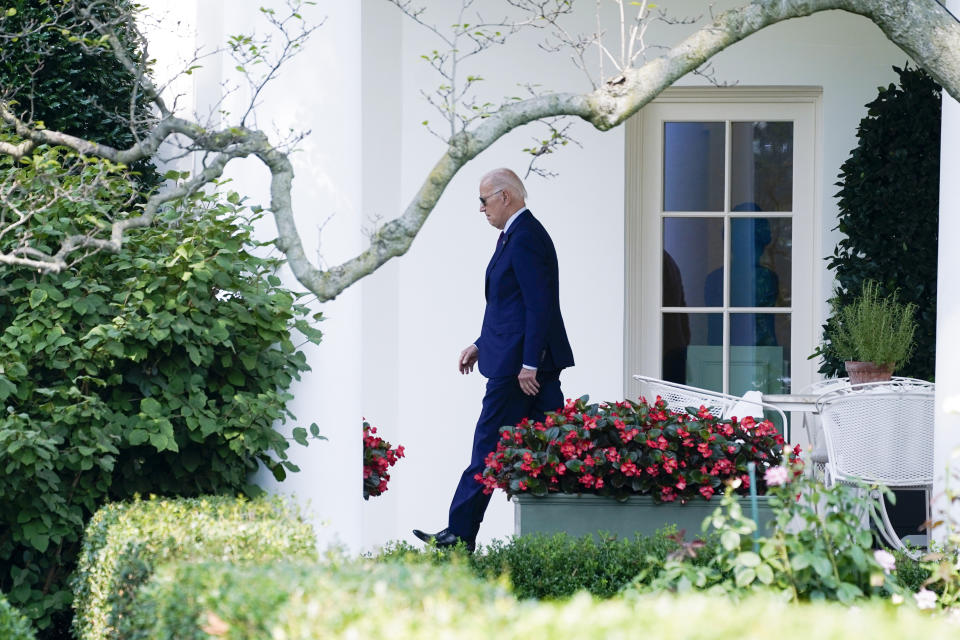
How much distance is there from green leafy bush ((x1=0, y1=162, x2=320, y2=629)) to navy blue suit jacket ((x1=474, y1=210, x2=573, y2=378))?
1.26 m

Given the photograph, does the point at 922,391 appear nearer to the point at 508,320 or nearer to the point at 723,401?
the point at 723,401

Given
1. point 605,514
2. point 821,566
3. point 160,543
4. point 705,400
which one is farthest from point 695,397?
point 160,543

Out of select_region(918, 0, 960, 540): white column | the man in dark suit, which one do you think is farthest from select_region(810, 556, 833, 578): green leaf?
the man in dark suit

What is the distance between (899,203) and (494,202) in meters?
2.84

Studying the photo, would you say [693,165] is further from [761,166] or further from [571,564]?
[571,564]

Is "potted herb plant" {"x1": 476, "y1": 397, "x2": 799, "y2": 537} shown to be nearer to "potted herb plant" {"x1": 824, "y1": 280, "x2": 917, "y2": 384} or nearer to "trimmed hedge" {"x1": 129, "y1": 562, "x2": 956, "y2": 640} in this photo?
"potted herb plant" {"x1": 824, "y1": 280, "x2": 917, "y2": 384}

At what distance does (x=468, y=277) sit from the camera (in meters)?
7.56

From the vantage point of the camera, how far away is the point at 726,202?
25.3ft

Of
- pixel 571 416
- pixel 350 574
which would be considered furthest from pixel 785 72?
pixel 350 574

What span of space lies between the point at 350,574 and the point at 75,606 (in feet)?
5.76

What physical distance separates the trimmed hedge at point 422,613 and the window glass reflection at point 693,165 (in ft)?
16.8

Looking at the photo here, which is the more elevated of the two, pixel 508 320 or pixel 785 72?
pixel 785 72

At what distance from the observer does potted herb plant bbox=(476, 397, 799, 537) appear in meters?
5.01

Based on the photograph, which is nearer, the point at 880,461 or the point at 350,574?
the point at 350,574
